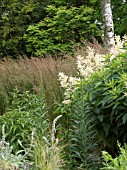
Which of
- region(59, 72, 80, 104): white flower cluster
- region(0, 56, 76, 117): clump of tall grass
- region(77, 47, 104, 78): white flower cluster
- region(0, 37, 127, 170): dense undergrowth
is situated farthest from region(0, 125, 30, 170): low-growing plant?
region(0, 56, 76, 117): clump of tall grass

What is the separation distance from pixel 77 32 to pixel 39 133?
9.68m

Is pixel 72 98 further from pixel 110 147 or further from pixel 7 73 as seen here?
pixel 7 73

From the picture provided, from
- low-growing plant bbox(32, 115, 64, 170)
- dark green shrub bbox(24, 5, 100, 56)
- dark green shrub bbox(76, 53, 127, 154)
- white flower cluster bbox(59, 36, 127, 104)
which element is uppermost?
dark green shrub bbox(24, 5, 100, 56)

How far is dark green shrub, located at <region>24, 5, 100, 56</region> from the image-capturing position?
39.0 feet

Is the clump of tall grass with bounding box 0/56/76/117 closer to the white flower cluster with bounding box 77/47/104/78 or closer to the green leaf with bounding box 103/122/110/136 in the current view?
the white flower cluster with bounding box 77/47/104/78

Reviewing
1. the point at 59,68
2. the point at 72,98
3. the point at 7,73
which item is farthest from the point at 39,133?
the point at 7,73

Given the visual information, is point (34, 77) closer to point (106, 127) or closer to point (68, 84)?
point (68, 84)

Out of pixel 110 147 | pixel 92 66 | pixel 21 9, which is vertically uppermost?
pixel 21 9

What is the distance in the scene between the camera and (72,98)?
11.8 feet

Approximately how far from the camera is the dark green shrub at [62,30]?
11.9m

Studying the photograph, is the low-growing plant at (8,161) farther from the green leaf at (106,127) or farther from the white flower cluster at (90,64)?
the white flower cluster at (90,64)

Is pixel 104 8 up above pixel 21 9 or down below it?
below

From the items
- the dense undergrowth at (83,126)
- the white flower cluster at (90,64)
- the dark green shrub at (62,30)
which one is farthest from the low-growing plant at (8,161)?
the dark green shrub at (62,30)

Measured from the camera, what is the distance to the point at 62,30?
1225 cm
